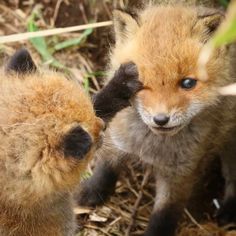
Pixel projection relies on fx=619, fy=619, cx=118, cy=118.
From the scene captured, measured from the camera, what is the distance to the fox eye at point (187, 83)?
13.2ft

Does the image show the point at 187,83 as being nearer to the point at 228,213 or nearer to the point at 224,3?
the point at 228,213

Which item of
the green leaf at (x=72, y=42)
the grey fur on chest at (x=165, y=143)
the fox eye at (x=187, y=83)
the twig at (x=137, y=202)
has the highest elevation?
the fox eye at (x=187, y=83)

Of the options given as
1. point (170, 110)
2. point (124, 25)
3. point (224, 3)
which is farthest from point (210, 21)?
point (224, 3)

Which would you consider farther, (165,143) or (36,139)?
(165,143)

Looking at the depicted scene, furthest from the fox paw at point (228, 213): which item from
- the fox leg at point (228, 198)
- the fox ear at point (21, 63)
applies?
the fox ear at point (21, 63)

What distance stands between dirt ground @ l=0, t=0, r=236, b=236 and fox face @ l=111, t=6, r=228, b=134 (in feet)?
4.12

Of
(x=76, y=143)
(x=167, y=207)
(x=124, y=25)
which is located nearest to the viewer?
(x=76, y=143)

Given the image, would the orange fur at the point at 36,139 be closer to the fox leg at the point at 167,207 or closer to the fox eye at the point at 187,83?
the fox eye at the point at 187,83

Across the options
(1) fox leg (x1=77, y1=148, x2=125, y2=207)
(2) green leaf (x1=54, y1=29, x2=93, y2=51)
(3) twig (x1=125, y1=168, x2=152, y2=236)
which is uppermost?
(2) green leaf (x1=54, y1=29, x2=93, y2=51)

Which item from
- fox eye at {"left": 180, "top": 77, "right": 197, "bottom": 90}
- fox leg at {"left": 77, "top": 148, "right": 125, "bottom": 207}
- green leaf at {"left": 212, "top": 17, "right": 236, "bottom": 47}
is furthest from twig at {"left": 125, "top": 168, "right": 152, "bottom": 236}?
green leaf at {"left": 212, "top": 17, "right": 236, "bottom": 47}

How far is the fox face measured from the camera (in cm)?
398

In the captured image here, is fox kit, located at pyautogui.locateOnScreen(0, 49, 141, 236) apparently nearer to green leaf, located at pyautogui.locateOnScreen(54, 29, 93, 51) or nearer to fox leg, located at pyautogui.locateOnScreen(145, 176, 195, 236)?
fox leg, located at pyautogui.locateOnScreen(145, 176, 195, 236)

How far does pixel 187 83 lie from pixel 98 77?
8.03 feet

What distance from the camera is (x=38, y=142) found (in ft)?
11.1
